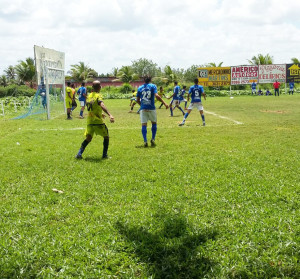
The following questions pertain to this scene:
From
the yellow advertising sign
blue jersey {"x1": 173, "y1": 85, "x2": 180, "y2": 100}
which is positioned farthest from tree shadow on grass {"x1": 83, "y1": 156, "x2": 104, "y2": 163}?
the yellow advertising sign

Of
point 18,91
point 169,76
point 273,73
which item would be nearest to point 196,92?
point 18,91

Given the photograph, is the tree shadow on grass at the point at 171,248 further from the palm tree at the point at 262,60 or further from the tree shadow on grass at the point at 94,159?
→ the palm tree at the point at 262,60

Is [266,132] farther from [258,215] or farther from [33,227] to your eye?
[33,227]

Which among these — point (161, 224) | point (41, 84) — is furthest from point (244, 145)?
point (41, 84)

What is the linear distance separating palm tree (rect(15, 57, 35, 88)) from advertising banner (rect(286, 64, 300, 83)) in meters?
38.5

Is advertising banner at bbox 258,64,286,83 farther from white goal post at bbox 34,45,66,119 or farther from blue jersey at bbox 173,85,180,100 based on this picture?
white goal post at bbox 34,45,66,119

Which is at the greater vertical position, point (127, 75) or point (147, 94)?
point (127, 75)

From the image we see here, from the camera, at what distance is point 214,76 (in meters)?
43.9

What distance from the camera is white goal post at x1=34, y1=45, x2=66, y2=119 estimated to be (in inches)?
711

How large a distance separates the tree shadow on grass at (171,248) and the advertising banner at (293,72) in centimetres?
4334

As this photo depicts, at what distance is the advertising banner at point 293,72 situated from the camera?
140 ft

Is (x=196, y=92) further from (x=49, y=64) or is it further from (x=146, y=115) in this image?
(x=49, y=64)

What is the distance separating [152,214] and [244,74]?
42305mm

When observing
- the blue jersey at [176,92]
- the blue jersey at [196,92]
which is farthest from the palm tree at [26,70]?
the blue jersey at [196,92]
